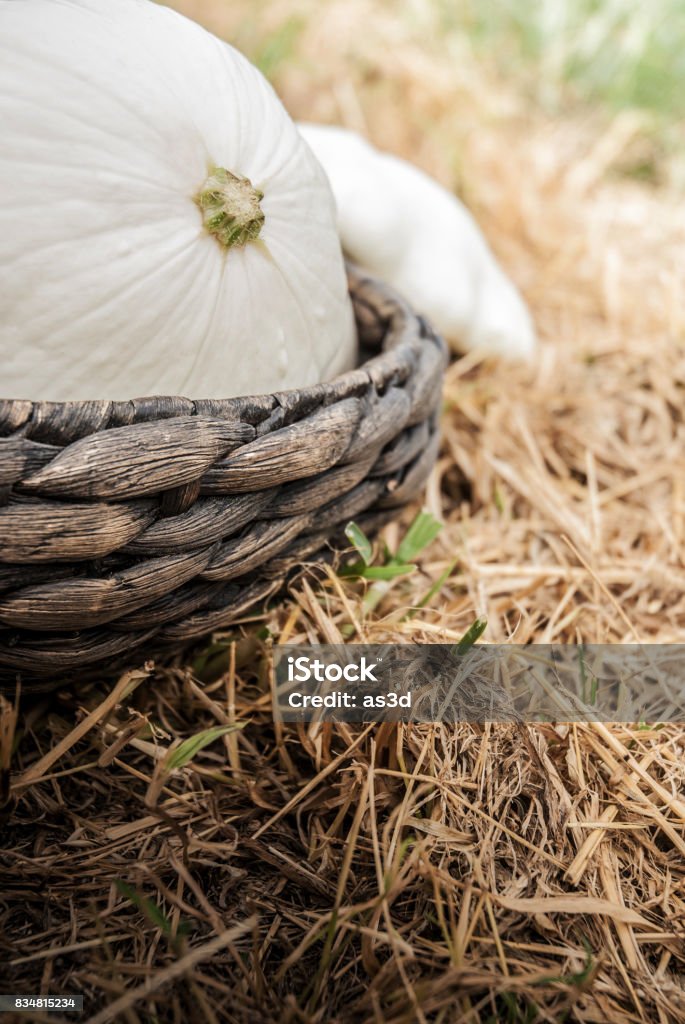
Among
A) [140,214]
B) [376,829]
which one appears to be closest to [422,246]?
[140,214]

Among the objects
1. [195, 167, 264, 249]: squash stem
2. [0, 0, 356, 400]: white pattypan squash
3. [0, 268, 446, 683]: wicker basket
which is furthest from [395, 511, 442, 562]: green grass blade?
[195, 167, 264, 249]: squash stem

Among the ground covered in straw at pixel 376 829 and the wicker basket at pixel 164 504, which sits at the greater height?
the wicker basket at pixel 164 504

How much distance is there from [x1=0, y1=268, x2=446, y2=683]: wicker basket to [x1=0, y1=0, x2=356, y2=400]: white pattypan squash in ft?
0.26

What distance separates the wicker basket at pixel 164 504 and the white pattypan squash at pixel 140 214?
0.26 feet

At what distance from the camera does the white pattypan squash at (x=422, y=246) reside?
1167 mm

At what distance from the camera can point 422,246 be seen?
1285 millimetres

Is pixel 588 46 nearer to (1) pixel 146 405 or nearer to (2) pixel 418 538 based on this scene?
(2) pixel 418 538

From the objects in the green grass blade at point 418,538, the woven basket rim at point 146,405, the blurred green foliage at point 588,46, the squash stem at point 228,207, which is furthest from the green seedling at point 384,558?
→ the blurred green foliage at point 588,46

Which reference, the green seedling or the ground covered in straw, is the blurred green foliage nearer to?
the ground covered in straw

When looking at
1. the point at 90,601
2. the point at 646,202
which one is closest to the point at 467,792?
the point at 90,601

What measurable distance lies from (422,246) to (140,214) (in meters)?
0.70

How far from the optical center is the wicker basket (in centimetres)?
56

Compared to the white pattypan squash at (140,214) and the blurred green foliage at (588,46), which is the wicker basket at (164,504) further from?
the blurred green foliage at (588,46)

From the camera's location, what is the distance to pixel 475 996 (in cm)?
56
